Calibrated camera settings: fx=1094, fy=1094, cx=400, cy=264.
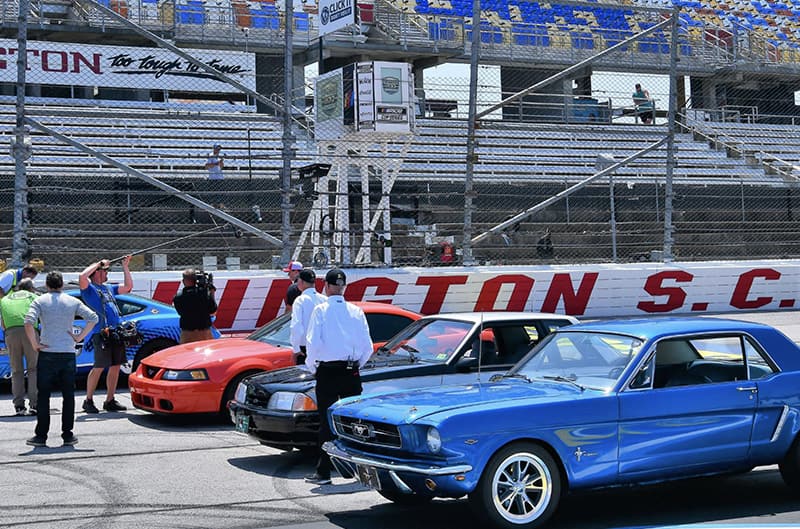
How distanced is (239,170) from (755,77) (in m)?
20.4

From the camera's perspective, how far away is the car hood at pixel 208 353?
33.2 feet

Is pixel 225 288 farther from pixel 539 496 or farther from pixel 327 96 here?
pixel 539 496

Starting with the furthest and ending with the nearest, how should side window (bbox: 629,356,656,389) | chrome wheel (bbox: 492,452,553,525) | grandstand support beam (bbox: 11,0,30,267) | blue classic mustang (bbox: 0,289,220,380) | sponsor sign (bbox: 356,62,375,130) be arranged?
sponsor sign (bbox: 356,62,375,130) → grandstand support beam (bbox: 11,0,30,267) → blue classic mustang (bbox: 0,289,220,380) → side window (bbox: 629,356,656,389) → chrome wheel (bbox: 492,452,553,525)

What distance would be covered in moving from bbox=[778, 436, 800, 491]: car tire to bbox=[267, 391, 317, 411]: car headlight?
3.31 metres

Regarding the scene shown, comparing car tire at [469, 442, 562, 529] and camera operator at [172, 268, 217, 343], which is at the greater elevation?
camera operator at [172, 268, 217, 343]

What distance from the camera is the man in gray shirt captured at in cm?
927

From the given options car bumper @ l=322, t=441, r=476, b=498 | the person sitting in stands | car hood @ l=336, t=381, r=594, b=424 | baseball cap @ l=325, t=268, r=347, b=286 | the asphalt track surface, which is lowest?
the asphalt track surface

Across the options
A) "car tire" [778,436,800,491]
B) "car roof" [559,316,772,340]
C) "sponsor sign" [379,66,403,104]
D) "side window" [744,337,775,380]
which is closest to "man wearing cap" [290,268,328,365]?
"car roof" [559,316,772,340]

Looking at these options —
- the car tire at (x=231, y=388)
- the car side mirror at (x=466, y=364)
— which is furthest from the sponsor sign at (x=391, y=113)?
the car side mirror at (x=466, y=364)

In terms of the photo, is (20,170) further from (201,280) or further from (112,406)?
(112,406)

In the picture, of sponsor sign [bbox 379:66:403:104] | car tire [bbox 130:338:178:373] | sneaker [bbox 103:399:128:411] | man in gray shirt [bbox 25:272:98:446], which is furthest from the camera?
sponsor sign [bbox 379:66:403:104]

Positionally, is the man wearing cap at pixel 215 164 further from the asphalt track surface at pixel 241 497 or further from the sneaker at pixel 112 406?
the asphalt track surface at pixel 241 497

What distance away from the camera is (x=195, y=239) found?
19.3 m

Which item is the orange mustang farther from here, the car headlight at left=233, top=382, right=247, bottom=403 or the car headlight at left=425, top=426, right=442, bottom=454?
the car headlight at left=425, top=426, right=442, bottom=454
